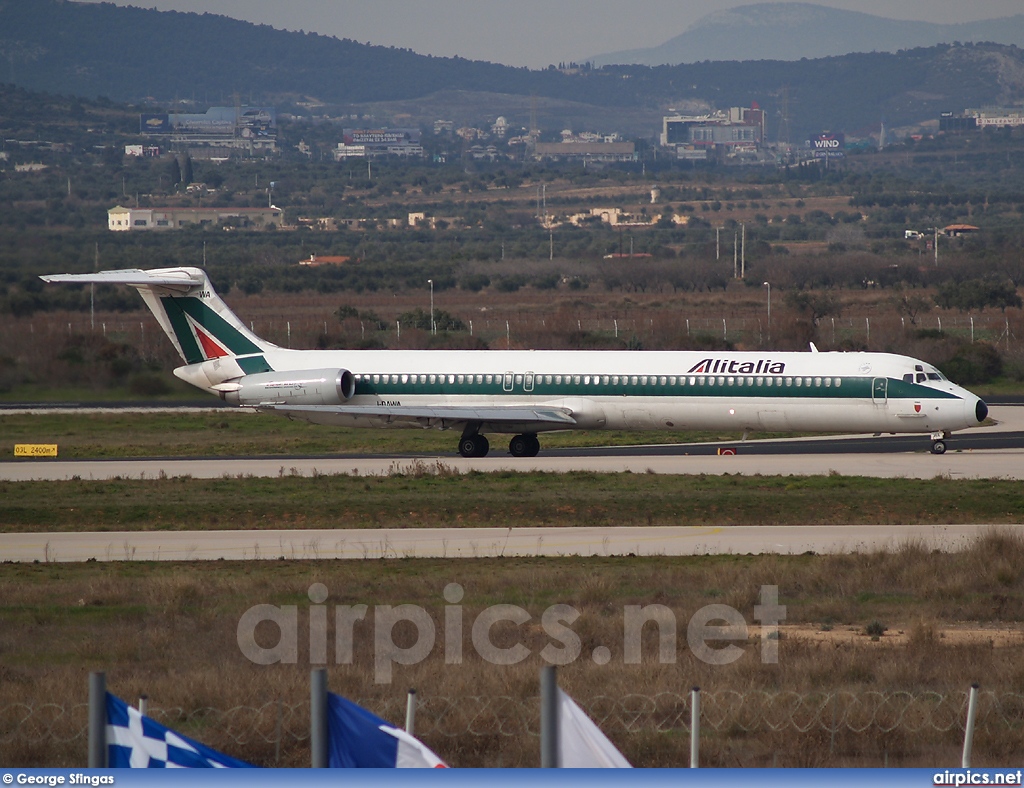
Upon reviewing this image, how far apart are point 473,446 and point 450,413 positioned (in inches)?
67.8

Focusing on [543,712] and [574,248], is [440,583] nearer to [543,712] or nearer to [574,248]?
[543,712]

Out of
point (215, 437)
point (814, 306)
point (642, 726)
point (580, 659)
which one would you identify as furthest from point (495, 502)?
point (814, 306)

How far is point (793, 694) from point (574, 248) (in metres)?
156

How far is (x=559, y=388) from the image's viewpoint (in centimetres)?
3819

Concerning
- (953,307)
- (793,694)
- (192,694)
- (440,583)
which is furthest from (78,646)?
(953,307)

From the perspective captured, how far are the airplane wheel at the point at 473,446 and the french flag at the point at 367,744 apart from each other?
31.6 meters

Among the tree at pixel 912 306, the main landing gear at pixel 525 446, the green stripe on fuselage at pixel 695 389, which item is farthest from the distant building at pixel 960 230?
the main landing gear at pixel 525 446

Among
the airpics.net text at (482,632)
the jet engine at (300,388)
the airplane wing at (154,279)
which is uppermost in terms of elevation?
the airplane wing at (154,279)

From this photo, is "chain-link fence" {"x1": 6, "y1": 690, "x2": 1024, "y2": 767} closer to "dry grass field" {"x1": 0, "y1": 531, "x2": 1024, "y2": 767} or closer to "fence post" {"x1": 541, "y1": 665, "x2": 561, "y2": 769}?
"dry grass field" {"x1": 0, "y1": 531, "x2": 1024, "y2": 767}

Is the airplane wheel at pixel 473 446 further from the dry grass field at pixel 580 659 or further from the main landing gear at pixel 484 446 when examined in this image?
the dry grass field at pixel 580 659

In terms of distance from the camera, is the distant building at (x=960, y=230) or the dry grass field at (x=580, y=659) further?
the distant building at (x=960, y=230)

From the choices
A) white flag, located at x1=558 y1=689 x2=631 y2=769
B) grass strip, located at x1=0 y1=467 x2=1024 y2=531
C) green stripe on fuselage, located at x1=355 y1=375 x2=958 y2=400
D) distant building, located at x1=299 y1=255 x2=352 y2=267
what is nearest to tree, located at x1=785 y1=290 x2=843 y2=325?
green stripe on fuselage, located at x1=355 y1=375 x2=958 y2=400

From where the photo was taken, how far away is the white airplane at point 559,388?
121ft

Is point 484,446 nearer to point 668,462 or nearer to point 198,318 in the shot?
point 668,462
